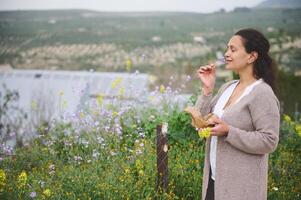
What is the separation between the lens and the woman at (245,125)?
92.1 inches

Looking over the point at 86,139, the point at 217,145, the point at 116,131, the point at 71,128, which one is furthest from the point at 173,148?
the point at 217,145

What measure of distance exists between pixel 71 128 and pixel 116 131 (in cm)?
111

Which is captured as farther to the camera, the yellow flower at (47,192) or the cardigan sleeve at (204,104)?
the yellow flower at (47,192)

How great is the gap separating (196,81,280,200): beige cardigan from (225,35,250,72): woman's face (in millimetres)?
172

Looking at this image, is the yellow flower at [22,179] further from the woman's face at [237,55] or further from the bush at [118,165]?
the woman's face at [237,55]

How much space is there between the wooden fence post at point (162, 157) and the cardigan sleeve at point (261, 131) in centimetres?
126

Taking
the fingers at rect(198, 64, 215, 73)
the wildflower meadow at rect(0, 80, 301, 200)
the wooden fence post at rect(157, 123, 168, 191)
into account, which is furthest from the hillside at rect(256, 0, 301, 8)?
the fingers at rect(198, 64, 215, 73)

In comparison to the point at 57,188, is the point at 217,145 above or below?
above

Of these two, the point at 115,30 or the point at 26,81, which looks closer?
the point at 26,81

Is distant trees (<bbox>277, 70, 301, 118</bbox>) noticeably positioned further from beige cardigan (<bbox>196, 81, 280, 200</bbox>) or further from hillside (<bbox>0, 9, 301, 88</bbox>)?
beige cardigan (<bbox>196, 81, 280, 200</bbox>)

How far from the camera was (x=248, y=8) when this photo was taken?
2395cm

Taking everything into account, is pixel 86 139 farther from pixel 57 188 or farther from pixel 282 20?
pixel 282 20

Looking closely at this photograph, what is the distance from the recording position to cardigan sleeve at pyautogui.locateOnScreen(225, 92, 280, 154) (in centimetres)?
232

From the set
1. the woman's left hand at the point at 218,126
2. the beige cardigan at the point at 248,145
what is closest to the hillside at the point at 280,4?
the beige cardigan at the point at 248,145
